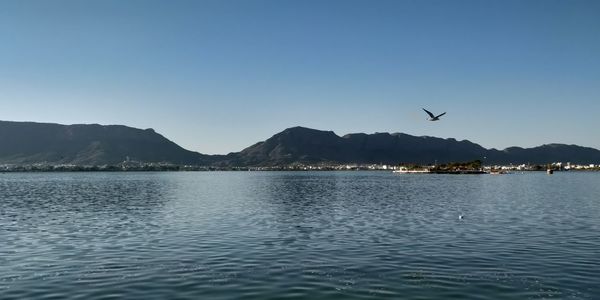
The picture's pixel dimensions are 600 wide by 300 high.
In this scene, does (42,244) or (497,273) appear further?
(42,244)

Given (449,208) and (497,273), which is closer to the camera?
(497,273)

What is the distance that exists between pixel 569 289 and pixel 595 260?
1037 centimetres

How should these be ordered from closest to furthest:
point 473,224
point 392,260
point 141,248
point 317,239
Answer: point 392,260 < point 141,248 < point 317,239 < point 473,224

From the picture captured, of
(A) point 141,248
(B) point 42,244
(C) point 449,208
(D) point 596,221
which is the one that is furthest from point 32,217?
(D) point 596,221

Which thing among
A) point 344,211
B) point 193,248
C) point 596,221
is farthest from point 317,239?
point 596,221

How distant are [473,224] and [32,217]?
176 feet

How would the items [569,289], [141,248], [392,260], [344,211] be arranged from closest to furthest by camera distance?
[569,289]
[392,260]
[141,248]
[344,211]

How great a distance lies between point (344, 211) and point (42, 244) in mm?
41744

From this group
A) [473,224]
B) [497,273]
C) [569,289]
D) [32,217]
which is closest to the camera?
[569,289]

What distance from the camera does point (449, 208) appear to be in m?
78.1

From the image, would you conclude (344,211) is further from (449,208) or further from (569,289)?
(569,289)

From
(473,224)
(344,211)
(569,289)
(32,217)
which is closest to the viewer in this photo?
(569,289)

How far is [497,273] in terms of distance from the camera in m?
31.1

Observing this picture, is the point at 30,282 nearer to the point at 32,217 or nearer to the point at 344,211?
the point at 32,217
